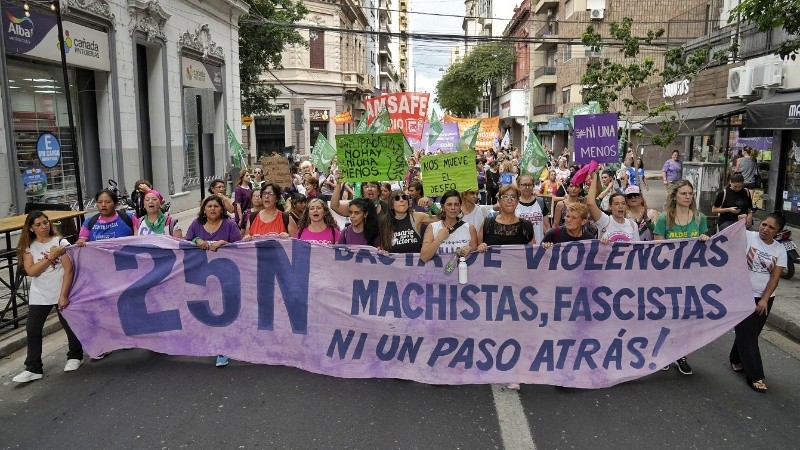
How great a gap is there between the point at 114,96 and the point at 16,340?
8881 millimetres

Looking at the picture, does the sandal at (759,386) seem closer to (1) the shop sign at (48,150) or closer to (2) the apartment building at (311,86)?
(1) the shop sign at (48,150)

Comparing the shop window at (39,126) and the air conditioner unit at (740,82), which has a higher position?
the air conditioner unit at (740,82)

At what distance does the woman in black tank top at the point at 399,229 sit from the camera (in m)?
5.69

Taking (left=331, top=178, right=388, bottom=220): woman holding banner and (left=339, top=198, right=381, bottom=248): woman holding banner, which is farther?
(left=331, top=178, right=388, bottom=220): woman holding banner

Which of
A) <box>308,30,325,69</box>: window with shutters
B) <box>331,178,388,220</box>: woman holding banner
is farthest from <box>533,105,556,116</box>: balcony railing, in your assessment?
<box>331,178,388,220</box>: woman holding banner

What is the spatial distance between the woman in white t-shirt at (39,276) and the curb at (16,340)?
0.92 m

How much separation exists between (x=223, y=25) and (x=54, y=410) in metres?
17.8

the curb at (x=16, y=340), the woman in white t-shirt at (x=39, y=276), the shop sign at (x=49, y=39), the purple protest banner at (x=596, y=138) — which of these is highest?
the shop sign at (x=49, y=39)

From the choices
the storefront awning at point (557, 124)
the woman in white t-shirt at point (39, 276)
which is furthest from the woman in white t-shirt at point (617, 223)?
the storefront awning at point (557, 124)

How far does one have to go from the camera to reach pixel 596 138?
24.8 feet

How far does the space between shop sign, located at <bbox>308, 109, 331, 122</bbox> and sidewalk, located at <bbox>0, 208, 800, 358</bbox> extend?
36.5 metres

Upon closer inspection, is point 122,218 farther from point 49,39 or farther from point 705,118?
point 705,118

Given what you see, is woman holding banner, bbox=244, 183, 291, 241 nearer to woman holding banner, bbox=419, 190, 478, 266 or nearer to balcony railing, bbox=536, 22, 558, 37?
woman holding banner, bbox=419, 190, 478, 266

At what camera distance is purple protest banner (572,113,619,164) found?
751cm
